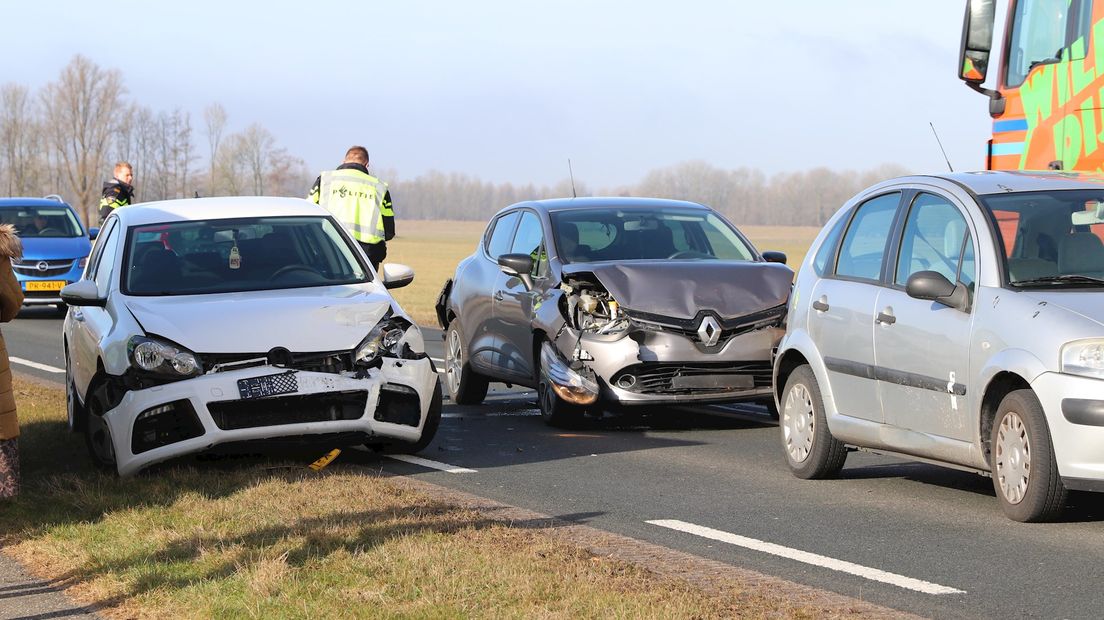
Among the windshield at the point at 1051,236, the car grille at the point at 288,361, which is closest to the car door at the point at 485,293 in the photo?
the car grille at the point at 288,361

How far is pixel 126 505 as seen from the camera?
7.73 meters

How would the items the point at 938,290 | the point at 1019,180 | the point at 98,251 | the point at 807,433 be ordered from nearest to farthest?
the point at 938,290 → the point at 1019,180 → the point at 807,433 → the point at 98,251

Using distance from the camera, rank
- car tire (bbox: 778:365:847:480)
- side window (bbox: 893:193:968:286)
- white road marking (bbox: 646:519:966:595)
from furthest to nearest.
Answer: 1. car tire (bbox: 778:365:847:480)
2. side window (bbox: 893:193:968:286)
3. white road marking (bbox: 646:519:966:595)

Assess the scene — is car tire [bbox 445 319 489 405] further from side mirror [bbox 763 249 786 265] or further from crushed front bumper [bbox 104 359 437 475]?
crushed front bumper [bbox 104 359 437 475]

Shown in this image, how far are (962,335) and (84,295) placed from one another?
4955 millimetres

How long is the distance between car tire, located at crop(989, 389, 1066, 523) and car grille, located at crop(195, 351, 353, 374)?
3522 millimetres

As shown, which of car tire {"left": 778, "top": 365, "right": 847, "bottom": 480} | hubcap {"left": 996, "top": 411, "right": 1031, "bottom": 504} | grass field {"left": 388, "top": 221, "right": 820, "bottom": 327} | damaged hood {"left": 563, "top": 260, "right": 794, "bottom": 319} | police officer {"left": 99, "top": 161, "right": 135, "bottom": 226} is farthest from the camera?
grass field {"left": 388, "top": 221, "right": 820, "bottom": 327}

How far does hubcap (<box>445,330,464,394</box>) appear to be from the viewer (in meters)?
13.4

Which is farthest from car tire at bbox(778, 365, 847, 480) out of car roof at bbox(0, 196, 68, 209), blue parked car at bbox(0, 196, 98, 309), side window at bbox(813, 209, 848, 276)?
car roof at bbox(0, 196, 68, 209)

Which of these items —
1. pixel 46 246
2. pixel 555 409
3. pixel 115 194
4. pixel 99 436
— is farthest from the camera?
pixel 46 246

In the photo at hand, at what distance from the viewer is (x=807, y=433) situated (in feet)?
29.7

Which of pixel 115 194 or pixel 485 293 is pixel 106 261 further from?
pixel 115 194

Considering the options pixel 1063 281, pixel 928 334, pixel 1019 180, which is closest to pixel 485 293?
pixel 1019 180

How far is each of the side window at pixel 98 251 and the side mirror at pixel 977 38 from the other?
6.19 m
